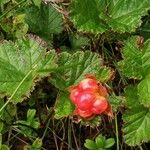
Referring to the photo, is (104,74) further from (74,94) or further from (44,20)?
(44,20)

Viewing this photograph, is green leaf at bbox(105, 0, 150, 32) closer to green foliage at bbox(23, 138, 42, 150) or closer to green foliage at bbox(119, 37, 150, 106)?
green foliage at bbox(119, 37, 150, 106)

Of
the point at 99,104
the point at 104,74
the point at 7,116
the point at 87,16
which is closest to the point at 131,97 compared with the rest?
the point at 104,74

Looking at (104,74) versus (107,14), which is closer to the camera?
(104,74)

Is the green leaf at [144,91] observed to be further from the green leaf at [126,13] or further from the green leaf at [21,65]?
the green leaf at [21,65]

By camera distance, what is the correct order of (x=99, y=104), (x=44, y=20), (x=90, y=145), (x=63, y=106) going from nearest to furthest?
1. (x=99, y=104)
2. (x=63, y=106)
3. (x=90, y=145)
4. (x=44, y=20)

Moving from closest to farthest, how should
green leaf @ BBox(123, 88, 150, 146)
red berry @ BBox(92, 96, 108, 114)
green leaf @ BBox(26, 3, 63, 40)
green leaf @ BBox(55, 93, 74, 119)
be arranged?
red berry @ BBox(92, 96, 108, 114)
green leaf @ BBox(55, 93, 74, 119)
green leaf @ BBox(123, 88, 150, 146)
green leaf @ BBox(26, 3, 63, 40)

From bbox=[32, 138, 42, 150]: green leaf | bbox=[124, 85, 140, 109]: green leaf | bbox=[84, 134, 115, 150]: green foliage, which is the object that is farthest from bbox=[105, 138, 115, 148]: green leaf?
bbox=[32, 138, 42, 150]: green leaf
